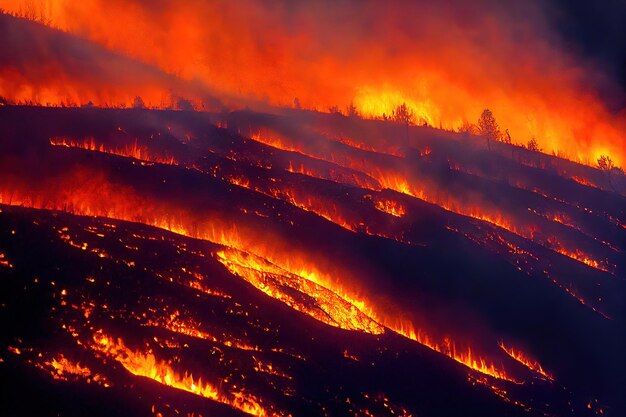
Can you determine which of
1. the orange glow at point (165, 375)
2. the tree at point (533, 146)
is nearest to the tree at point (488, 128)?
the tree at point (533, 146)

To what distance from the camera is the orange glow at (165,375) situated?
40.0 ft

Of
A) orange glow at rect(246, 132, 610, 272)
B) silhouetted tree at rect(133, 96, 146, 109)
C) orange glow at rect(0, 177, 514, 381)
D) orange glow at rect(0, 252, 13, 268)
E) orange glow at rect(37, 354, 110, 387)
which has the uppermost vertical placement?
silhouetted tree at rect(133, 96, 146, 109)

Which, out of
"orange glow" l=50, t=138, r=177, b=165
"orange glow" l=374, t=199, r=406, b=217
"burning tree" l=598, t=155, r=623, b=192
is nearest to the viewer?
"orange glow" l=50, t=138, r=177, b=165

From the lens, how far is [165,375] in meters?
12.4

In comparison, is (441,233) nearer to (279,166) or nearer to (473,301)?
(473,301)

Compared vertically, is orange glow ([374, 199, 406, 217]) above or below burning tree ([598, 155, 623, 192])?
below

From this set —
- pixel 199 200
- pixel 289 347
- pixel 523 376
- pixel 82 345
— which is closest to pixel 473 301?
pixel 523 376

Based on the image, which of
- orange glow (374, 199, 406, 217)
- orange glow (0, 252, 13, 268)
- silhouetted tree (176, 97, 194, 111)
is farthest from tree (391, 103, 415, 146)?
orange glow (0, 252, 13, 268)

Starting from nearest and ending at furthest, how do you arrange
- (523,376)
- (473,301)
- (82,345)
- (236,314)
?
(82,345), (236,314), (523,376), (473,301)

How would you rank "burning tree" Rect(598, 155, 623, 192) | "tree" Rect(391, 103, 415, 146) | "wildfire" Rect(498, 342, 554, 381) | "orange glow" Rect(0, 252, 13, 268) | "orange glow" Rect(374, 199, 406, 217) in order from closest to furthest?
"orange glow" Rect(0, 252, 13, 268), "wildfire" Rect(498, 342, 554, 381), "orange glow" Rect(374, 199, 406, 217), "tree" Rect(391, 103, 415, 146), "burning tree" Rect(598, 155, 623, 192)

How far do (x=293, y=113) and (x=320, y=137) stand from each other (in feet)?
12.6

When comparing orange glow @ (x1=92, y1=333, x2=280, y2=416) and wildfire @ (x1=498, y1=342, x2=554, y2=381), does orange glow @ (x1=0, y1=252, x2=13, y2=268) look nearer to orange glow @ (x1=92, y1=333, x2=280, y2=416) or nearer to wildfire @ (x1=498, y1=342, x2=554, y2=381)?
orange glow @ (x1=92, y1=333, x2=280, y2=416)

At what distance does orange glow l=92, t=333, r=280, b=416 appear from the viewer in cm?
1218

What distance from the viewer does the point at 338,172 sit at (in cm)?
2267
